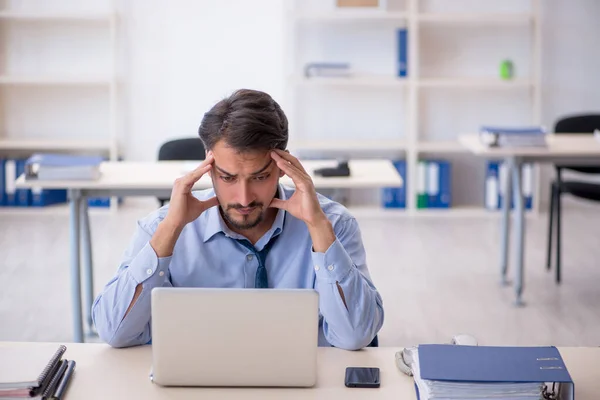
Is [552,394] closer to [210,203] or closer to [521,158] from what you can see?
[210,203]

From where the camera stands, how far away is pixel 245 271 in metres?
2.22

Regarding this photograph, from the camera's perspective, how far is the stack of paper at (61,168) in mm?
3783

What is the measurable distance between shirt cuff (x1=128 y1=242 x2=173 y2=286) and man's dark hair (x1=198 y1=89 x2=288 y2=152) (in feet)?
0.95

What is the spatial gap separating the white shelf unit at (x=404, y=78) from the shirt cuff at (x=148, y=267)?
4252mm

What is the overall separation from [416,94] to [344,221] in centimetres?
419

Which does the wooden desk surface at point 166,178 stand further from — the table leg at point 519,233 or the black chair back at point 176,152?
the table leg at point 519,233

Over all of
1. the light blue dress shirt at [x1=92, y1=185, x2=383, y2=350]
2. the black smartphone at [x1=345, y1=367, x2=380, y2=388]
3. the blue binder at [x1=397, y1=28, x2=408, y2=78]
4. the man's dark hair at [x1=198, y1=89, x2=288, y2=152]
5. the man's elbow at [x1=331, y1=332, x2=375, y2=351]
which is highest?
the blue binder at [x1=397, y1=28, x2=408, y2=78]

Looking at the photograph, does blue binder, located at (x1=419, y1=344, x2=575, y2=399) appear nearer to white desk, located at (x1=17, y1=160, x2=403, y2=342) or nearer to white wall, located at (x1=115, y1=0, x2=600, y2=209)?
white desk, located at (x1=17, y1=160, x2=403, y2=342)

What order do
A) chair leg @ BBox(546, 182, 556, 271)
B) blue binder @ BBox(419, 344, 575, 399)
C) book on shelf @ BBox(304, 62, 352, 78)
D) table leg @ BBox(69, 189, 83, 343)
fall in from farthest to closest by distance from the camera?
book on shelf @ BBox(304, 62, 352, 78)
chair leg @ BBox(546, 182, 556, 271)
table leg @ BBox(69, 189, 83, 343)
blue binder @ BBox(419, 344, 575, 399)

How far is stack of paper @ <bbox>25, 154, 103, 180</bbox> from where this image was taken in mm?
3783

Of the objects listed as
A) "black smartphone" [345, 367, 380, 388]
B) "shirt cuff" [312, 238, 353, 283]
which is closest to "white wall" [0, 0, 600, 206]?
"shirt cuff" [312, 238, 353, 283]

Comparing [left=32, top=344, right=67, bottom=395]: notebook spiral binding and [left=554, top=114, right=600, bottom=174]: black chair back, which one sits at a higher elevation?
[left=554, top=114, right=600, bottom=174]: black chair back

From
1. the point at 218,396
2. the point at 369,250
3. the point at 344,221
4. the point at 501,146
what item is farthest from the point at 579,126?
the point at 218,396

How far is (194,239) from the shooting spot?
2.21m
